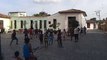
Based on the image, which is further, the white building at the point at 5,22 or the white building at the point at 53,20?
the white building at the point at 5,22

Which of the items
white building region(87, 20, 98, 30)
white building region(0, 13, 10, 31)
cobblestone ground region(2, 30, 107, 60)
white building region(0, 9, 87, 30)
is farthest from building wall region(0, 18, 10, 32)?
white building region(87, 20, 98, 30)

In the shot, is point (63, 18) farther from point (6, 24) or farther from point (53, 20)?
point (6, 24)

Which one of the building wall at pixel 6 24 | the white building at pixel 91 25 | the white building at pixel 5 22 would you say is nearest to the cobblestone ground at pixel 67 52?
the white building at pixel 5 22

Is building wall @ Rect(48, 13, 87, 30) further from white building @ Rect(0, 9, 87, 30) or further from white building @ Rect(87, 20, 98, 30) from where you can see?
white building @ Rect(87, 20, 98, 30)

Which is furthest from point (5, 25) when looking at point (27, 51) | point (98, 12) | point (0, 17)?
point (27, 51)

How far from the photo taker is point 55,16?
7219cm

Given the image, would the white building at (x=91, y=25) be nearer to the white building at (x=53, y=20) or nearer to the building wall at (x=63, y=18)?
the white building at (x=53, y=20)

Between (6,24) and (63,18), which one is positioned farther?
(6,24)

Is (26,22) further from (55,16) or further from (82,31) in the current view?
(82,31)

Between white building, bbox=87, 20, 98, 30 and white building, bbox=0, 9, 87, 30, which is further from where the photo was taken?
white building, bbox=87, 20, 98, 30

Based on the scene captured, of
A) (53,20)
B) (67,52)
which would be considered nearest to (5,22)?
(53,20)

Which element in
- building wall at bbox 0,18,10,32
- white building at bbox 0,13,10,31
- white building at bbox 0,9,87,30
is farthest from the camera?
building wall at bbox 0,18,10,32

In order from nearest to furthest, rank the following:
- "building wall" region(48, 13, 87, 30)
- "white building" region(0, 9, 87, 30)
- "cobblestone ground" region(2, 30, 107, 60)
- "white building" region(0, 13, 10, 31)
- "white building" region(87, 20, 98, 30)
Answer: "cobblestone ground" region(2, 30, 107, 60), "building wall" region(48, 13, 87, 30), "white building" region(0, 9, 87, 30), "white building" region(0, 13, 10, 31), "white building" region(87, 20, 98, 30)

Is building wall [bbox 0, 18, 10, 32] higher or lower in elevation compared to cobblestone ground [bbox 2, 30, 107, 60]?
higher
